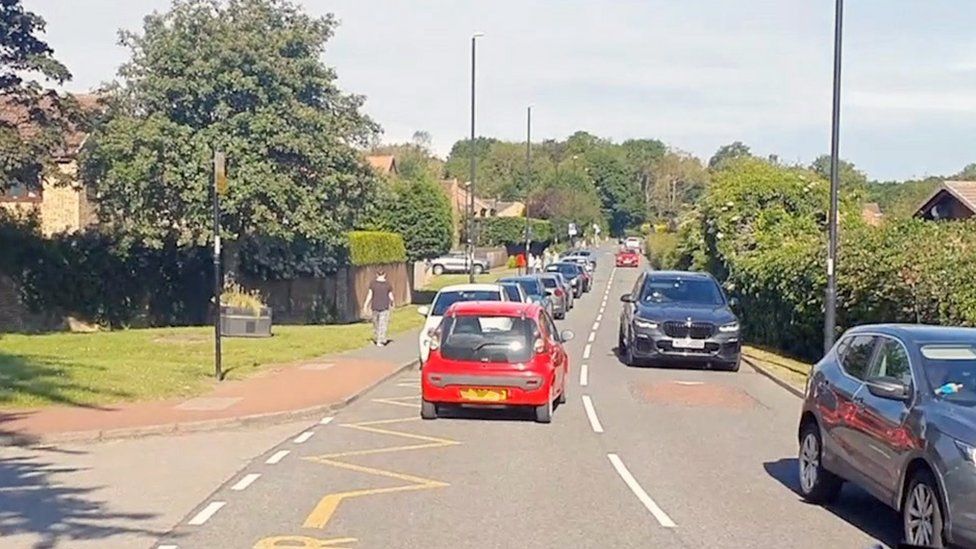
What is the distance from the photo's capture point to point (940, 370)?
985 cm

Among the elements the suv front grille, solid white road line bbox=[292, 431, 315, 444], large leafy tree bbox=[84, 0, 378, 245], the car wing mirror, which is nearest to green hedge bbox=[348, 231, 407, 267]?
large leafy tree bbox=[84, 0, 378, 245]

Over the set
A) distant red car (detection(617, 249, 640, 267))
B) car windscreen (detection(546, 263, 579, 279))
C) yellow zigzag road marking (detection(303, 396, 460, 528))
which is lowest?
yellow zigzag road marking (detection(303, 396, 460, 528))

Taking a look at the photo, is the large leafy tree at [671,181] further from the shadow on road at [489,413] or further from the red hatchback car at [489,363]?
the red hatchback car at [489,363]

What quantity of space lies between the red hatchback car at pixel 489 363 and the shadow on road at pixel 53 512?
5.00m

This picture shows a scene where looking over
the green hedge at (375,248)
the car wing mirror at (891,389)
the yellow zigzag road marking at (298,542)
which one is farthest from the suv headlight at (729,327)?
the green hedge at (375,248)

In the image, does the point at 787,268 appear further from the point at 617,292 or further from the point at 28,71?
the point at 617,292

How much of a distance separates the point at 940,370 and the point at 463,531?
12.2 feet

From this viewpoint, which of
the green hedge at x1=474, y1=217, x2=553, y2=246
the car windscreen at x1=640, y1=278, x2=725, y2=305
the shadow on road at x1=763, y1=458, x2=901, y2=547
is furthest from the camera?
the green hedge at x1=474, y1=217, x2=553, y2=246

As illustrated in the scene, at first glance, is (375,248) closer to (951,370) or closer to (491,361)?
(491,361)

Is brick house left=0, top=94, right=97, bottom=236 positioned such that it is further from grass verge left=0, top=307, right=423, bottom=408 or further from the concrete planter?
the concrete planter

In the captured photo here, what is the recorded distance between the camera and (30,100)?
34594 mm

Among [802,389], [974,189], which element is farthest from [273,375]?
[974,189]

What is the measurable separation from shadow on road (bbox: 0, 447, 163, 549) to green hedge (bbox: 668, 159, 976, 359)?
40.9ft

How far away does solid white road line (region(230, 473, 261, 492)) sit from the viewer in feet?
38.1
